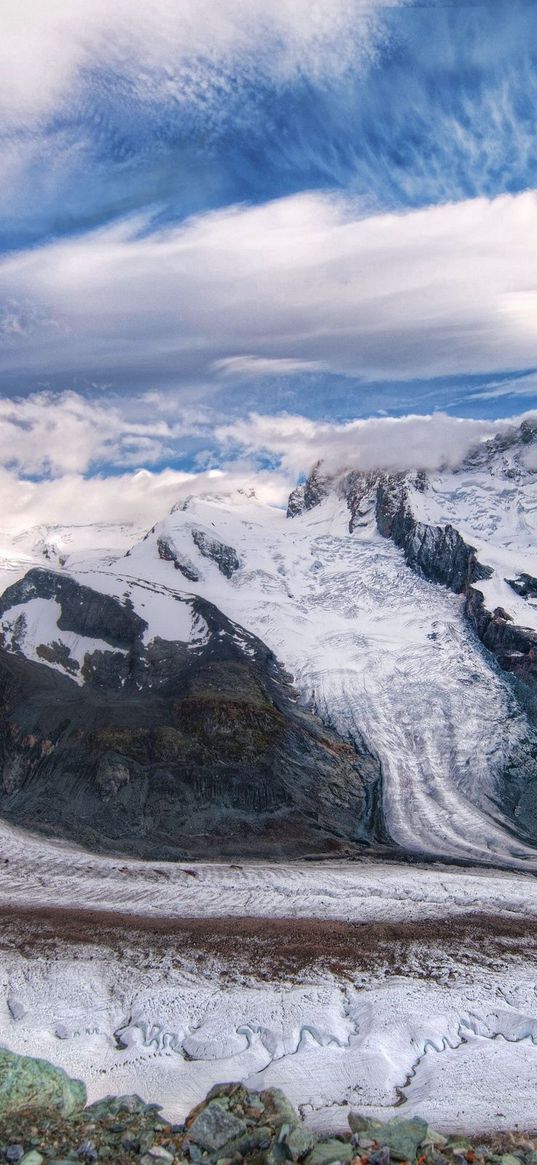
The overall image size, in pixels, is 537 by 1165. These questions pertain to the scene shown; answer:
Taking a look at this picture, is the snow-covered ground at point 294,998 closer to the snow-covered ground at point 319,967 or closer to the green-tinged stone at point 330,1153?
the snow-covered ground at point 319,967

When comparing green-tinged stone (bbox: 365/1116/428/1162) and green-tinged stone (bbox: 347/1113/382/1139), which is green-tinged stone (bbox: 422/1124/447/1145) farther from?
green-tinged stone (bbox: 347/1113/382/1139)

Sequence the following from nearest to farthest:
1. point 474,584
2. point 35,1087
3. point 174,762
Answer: point 35,1087 → point 174,762 → point 474,584

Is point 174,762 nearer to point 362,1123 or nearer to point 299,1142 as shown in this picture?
point 362,1123

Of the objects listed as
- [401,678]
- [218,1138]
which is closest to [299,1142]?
[218,1138]

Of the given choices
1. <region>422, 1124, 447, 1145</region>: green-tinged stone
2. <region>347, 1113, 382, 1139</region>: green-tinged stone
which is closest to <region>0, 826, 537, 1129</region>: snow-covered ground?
<region>347, 1113, 382, 1139</region>: green-tinged stone

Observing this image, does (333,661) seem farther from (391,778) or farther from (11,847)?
(11,847)

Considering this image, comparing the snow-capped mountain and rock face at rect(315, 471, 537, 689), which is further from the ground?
rock face at rect(315, 471, 537, 689)

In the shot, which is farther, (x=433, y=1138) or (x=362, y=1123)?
(x=362, y=1123)
